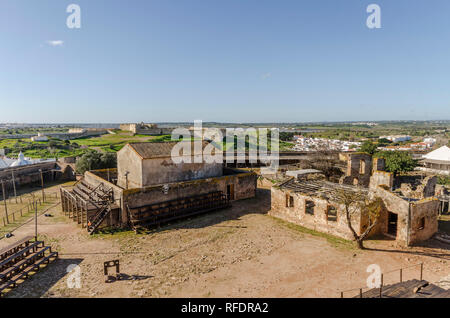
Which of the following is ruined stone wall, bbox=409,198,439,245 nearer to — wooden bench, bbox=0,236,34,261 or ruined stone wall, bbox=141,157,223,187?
ruined stone wall, bbox=141,157,223,187

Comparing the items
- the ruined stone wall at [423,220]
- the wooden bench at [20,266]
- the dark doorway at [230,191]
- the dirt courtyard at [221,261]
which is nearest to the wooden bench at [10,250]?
the wooden bench at [20,266]

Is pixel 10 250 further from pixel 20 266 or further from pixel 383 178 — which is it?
pixel 383 178

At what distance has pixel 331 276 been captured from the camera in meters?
10.9

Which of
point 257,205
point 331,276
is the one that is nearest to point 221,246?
point 331,276

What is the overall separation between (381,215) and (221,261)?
28.9 feet

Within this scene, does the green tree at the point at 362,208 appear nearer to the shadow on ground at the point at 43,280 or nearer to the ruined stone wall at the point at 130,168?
the ruined stone wall at the point at 130,168

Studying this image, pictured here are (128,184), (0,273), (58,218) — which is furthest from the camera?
(128,184)

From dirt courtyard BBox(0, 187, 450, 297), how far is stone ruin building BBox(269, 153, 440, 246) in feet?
2.33

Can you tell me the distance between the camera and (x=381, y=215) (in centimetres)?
1456

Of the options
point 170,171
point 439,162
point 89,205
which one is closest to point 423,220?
→ point 170,171

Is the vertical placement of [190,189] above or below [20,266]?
above
